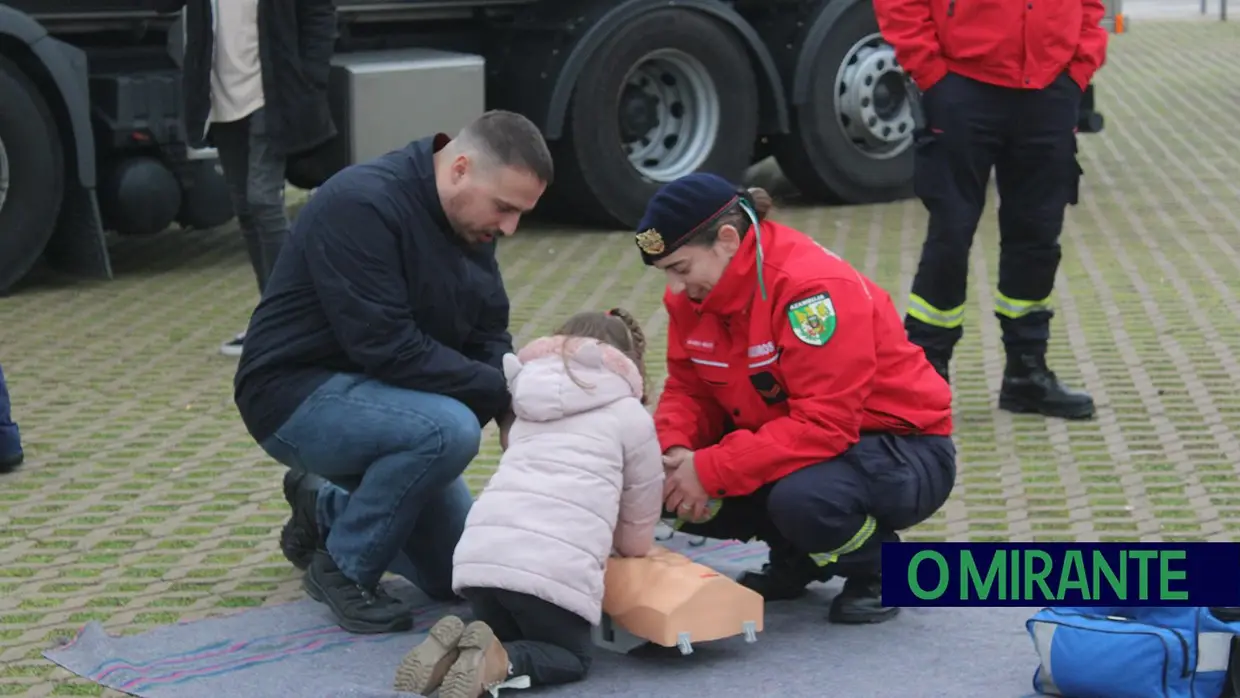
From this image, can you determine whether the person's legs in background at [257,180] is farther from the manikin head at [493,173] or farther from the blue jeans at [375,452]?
the manikin head at [493,173]

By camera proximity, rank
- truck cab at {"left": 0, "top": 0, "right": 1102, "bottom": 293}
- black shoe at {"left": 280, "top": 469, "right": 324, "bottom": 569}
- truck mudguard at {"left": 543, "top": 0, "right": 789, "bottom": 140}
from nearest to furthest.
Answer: black shoe at {"left": 280, "top": 469, "right": 324, "bottom": 569} → truck cab at {"left": 0, "top": 0, "right": 1102, "bottom": 293} → truck mudguard at {"left": 543, "top": 0, "right": 789, "bottom": 140}

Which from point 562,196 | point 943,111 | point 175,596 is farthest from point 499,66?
point 175,596

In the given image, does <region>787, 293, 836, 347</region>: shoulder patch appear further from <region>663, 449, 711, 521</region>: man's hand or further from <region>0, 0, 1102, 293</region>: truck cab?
<region>0, 0, 1102, 293</region>: truck cab

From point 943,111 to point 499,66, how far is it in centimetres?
436

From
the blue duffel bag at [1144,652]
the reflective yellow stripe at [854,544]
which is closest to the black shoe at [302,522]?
the reflective yellow stripe at [854,544]

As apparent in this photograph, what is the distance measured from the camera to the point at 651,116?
10.9 metres

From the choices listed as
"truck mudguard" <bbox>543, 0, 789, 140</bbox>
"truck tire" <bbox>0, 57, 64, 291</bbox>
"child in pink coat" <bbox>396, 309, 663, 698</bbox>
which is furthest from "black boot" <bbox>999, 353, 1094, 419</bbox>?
"truck tire" <bbox>0, 57, 64, 291</bbox>

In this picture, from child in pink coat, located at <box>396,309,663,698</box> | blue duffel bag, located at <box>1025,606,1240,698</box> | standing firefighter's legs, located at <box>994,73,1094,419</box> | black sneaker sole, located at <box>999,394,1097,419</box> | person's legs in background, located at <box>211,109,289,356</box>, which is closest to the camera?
blue duffel bag, located at <box>1025,606,1240,698</box>

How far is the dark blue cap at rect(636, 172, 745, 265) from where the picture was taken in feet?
15.4

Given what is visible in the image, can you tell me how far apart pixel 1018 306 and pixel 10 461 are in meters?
3.25

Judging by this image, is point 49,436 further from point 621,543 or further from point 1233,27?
point 1233,27

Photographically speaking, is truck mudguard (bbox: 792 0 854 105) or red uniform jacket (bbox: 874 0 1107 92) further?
truck mudguard (bbox: 792 0 854 105)

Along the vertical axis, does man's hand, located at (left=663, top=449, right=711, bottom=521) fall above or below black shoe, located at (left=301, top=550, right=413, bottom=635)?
above

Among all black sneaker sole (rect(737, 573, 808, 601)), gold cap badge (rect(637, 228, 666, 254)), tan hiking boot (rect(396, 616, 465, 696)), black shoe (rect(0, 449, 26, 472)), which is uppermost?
gold cap badge (rect(637, 228, 666, 254))
